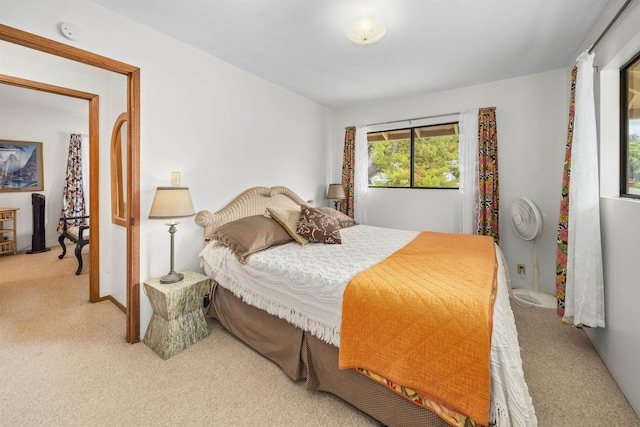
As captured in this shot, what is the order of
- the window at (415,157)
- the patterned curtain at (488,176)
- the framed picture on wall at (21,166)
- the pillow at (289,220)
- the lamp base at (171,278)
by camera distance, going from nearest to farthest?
the lamp base at (171,278) → the pillow at (289,220) → the patterned curtain at (488,176) → the window at (415,157) → the framed picture on wall at (21,166)

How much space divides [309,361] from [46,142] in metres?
6.18

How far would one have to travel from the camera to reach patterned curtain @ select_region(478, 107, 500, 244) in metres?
3.32

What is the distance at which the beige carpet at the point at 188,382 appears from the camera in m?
1.47

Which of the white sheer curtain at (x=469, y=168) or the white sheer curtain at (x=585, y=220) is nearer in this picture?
the white sheer curtain at (x=585, y=220)

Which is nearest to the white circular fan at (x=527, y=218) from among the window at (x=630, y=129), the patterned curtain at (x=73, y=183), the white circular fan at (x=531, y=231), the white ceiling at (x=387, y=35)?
the white circular fan at (x=531, y=231)

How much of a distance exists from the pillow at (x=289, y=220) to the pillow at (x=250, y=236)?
1.9 inches

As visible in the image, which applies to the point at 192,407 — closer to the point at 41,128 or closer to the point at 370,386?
the point at 370,386

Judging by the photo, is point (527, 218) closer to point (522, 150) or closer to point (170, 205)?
point (522, 150)

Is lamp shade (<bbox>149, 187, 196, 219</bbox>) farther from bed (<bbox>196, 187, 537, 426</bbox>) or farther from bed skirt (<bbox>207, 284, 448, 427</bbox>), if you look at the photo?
bed skirt (<bbox>207, 284, 448, 427</bbox>)

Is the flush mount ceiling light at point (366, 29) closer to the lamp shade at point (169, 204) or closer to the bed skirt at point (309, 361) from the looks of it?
the lamp shade at point (169, 204)

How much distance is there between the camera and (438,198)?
12.6 feet

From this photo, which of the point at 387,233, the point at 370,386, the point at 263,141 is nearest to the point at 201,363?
the point at 370,386

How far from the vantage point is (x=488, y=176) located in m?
3.35

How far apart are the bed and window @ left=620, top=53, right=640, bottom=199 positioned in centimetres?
103
